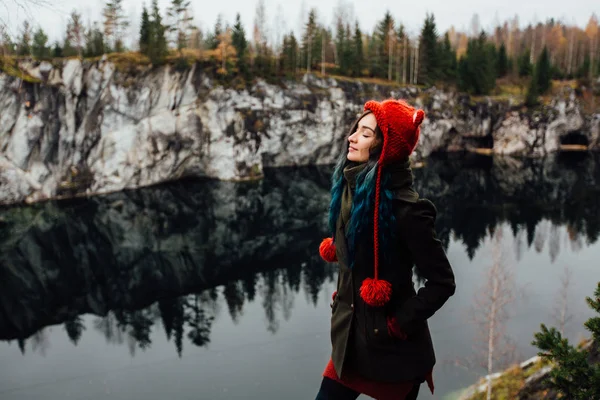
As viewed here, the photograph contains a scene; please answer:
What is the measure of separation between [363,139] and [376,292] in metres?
1.01

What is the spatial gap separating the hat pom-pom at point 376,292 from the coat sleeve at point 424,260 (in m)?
0.14

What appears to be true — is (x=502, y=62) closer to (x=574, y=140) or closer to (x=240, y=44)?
(x=574, y=140)

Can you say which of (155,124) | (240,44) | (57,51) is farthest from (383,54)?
(57,51)

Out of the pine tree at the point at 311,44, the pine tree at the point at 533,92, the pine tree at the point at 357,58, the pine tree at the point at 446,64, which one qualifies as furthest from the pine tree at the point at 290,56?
the pine tree at the point at 533,92

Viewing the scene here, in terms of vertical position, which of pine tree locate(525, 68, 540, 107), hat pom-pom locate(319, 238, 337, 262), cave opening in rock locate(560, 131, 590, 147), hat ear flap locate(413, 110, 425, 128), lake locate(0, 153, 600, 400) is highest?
pine tree locate(525, 68, 540, 107)

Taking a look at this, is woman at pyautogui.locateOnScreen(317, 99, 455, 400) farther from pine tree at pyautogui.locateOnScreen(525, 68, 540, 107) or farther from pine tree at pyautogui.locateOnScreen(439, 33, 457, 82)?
pine tree at pyautogui.locateOnScreen(525, 68, 540, 107)

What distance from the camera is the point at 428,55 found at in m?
68.1

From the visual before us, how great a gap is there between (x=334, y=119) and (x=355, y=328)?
59.1 meters

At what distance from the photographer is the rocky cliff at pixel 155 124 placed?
147 feet

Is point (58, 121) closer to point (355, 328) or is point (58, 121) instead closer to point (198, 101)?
point (198, 101)

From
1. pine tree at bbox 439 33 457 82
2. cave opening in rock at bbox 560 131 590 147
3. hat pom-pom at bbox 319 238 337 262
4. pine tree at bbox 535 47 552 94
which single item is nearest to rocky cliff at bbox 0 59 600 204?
pine tree at bbox 439 33 457 82

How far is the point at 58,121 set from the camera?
4644cm

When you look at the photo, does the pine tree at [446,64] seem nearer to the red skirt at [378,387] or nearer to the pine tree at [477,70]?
the pine tree at [477,70]

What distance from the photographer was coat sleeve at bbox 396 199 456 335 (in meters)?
2.89
